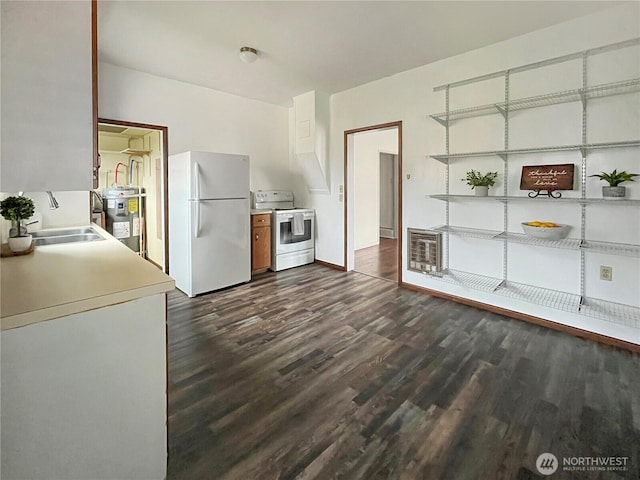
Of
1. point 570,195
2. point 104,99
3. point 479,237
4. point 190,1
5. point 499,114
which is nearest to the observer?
point 190,1

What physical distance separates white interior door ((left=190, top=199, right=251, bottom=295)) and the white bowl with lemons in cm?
308

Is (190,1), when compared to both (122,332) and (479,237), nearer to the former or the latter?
(122,332)

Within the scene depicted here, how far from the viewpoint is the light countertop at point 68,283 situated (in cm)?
106

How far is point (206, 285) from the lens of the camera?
3871mm

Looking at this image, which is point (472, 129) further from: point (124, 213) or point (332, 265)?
point (124, 213)

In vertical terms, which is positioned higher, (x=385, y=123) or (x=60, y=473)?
(x=385, y=123)

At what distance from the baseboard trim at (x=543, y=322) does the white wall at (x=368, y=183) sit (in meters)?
2.84

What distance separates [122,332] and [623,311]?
3.44 m

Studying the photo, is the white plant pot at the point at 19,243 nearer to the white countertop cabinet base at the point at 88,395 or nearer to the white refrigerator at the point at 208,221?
the white countertop cabinet base at the point at 88,395

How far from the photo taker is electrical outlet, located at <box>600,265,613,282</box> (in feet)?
8.71

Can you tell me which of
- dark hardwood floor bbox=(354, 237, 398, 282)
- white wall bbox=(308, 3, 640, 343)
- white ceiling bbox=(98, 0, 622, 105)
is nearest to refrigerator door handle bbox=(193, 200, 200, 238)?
white ceiling bbox=(98, 0, 622, 105)

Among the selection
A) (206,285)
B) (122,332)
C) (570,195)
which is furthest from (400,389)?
(206,285)

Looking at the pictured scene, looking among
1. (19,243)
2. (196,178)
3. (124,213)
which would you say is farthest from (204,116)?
(19,243)

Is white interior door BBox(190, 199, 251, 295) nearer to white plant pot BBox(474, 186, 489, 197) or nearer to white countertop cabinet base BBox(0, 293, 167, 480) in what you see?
white countertop cabinet base BBox(0, 293, 167, 480)
